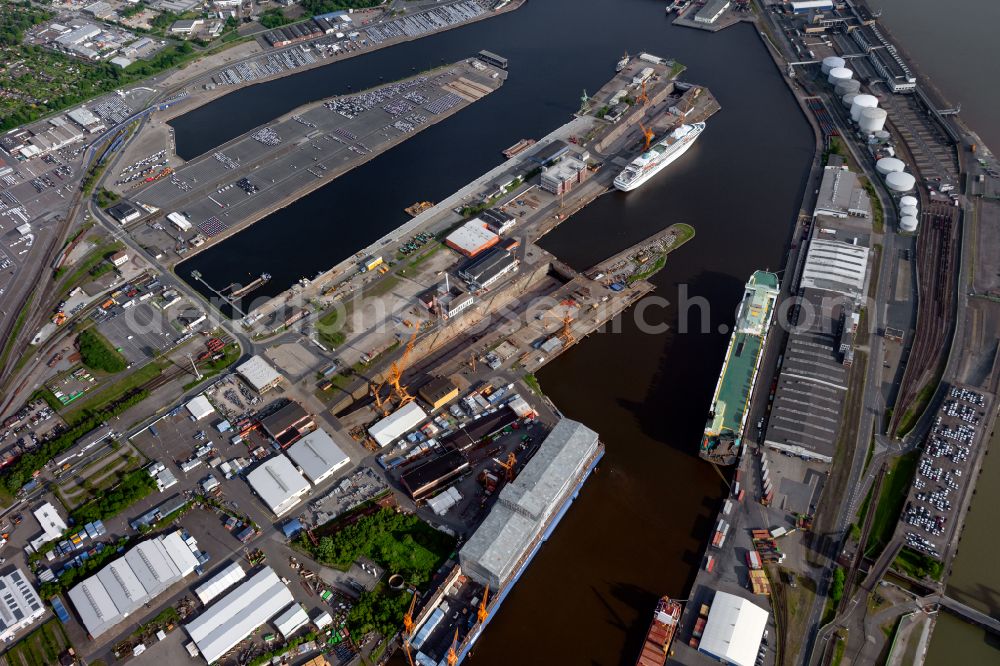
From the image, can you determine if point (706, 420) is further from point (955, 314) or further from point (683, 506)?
point (955, 314)

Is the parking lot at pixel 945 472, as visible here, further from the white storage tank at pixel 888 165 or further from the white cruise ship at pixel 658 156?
the white cruise ship at pixel 658 156

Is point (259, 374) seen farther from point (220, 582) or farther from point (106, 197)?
point (106, 197)

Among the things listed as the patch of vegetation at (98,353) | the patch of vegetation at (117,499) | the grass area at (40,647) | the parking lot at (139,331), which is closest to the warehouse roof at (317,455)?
the patch of vegetation at (117,499)

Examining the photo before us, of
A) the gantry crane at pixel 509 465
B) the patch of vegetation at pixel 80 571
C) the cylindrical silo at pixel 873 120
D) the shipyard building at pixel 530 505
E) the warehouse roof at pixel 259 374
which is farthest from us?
the cylindrical silo at pixel 873 120

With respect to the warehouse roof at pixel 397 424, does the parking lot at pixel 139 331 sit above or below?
above

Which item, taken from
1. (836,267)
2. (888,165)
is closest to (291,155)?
(836,267)

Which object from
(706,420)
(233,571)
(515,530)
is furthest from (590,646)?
(233,571)
